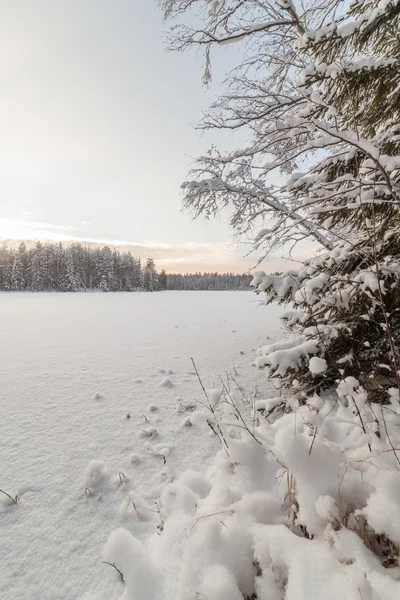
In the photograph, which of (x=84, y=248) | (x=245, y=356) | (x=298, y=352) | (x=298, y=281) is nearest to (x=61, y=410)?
(x=298, y=352)

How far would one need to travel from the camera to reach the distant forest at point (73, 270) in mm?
53281

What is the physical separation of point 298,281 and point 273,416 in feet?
4.83

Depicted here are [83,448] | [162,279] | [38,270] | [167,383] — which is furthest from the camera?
[162,279]

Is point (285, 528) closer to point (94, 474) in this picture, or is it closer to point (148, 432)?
point (94, 474)

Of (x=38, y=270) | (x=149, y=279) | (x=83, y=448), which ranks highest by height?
(x=38, y=270)

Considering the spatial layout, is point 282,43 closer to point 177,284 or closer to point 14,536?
point 14,536

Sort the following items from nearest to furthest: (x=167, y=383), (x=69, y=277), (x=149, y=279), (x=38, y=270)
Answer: (x=167, y=383), (x=38, y=270), (x=69, y=277), (x=149, y=279)

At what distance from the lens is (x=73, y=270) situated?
5388 centimetres

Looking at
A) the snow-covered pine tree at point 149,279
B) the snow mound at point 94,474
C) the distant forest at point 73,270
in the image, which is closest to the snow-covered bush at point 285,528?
the snow mound at point 94,474

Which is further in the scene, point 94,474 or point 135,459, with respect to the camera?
point 135,459

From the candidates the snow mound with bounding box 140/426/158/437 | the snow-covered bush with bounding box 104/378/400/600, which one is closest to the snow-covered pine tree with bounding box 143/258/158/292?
the snow mound with bounding box 140/426/158/437

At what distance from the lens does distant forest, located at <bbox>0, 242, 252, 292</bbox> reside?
2098 inches

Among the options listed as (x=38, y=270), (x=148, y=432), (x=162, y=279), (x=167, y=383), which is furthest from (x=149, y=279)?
(x=148, y=432)

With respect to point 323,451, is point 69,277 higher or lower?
higher
